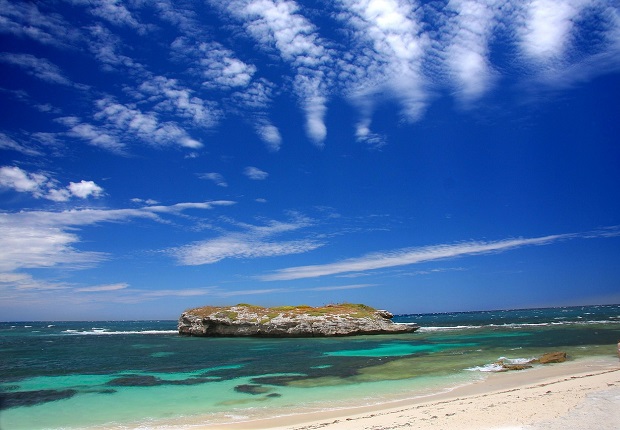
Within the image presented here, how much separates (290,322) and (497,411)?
56.5 metres

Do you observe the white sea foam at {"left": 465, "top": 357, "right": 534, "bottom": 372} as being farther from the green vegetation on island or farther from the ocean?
the green vegetation on island

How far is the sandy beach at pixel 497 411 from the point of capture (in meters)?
11.7

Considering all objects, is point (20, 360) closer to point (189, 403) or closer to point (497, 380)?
point (189, 403)

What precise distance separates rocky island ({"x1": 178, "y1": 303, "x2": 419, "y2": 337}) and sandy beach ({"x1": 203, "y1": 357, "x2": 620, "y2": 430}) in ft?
163

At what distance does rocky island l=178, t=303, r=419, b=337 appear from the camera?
2645 inches

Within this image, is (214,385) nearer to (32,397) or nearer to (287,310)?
(32,397)

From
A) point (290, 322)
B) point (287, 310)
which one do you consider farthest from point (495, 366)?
point (287, 310)

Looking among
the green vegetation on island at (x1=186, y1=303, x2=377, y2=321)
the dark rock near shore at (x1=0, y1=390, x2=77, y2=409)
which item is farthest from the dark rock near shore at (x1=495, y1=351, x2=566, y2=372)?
the green vegetation on island at (x1=186, y1=303, x2=377, y2=321)

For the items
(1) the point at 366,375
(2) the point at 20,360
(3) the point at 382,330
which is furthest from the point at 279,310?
(1) the point at 366,375

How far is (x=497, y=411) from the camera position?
13305 millimetres

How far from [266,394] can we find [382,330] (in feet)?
175

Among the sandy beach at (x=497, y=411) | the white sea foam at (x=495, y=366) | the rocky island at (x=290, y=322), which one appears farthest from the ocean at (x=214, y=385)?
the rocky island at (x=290, y=322)

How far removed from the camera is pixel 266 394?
19.4 meters

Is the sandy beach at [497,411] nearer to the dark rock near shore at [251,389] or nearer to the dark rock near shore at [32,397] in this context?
the dark rock near shore at [251,389]
